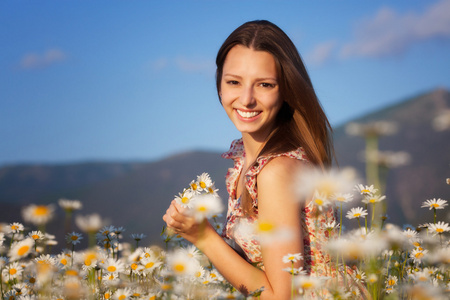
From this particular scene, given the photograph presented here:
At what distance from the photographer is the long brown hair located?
255 centimetres

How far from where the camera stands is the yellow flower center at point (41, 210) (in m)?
1.86

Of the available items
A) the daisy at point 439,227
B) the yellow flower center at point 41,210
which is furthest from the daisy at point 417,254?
the yellow flower center at point 41,210

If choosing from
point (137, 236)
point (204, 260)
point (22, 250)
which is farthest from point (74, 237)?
point (22, 250)

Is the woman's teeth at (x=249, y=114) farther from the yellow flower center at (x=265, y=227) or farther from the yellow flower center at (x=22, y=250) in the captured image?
the yellow flower center at (x=22, y=250)

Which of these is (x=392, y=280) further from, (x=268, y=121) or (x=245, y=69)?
(x=245, y=69)

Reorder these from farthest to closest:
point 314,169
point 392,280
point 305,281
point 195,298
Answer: point 392,280, point 314,169, point 195,298, point 305,281

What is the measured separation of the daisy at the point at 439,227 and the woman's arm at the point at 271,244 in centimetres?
100

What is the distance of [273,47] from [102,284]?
1.44 meters

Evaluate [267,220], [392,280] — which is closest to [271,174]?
[267,220]

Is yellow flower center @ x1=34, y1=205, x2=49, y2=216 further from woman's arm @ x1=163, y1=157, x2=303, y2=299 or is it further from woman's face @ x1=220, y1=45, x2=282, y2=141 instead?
woman's face @ x1=220, y1=45, x2=282, y2=141

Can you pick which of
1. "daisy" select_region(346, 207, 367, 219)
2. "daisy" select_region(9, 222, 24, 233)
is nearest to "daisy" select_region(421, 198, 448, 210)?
"daisy" select_region(346, 207, 367, 219)

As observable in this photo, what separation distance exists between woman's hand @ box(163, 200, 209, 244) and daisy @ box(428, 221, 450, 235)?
1.37 m

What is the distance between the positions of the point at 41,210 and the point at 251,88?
1190mm

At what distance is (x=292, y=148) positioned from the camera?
2.39 meters
